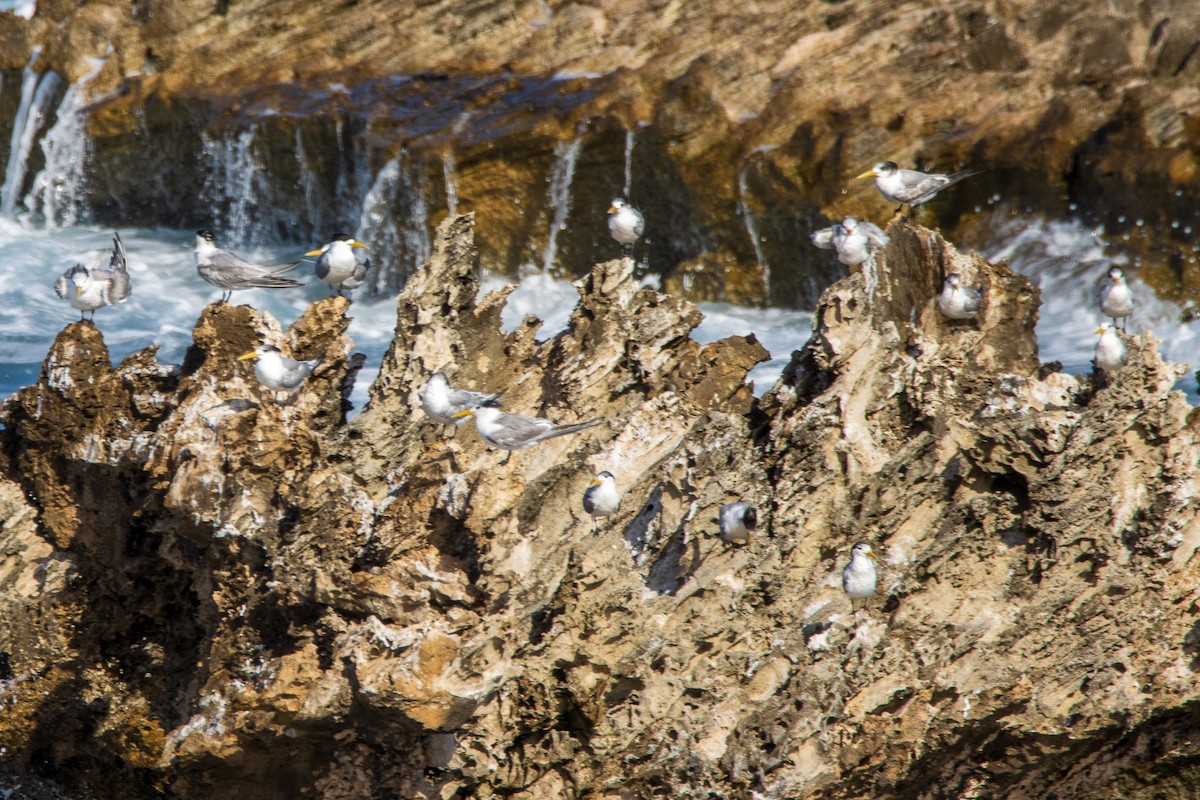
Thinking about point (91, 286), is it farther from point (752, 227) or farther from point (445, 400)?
point (752, 227)

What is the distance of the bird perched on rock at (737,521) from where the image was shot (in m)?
6.36

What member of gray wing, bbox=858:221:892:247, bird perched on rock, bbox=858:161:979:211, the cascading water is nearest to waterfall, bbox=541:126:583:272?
bird perched on rock, bbox=858:161:979:211

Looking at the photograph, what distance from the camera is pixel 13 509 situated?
8359mm

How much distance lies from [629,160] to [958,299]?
9374mm

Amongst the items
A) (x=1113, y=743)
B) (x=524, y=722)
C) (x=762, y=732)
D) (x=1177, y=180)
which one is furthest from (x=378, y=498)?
(x=1177, y=180)

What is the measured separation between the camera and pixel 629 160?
16.2 meters

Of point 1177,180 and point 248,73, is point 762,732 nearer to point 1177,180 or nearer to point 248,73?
point 1177,180

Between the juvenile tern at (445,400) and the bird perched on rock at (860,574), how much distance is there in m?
2.28

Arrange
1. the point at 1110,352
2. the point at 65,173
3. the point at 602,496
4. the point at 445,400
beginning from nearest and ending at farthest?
the point at 602,496 → the point at 445,400 → the point at 1110,352 → the point at 65,173

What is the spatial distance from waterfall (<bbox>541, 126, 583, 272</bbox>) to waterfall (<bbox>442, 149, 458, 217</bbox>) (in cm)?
119

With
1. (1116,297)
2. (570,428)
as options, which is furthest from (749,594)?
(1116,297)

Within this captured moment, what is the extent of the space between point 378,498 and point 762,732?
101 inches

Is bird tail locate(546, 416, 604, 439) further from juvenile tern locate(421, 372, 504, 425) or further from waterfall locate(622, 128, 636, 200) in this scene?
waterfall locate(622, 128, 636, 200)

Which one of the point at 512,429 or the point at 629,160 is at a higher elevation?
the point at 512,429
